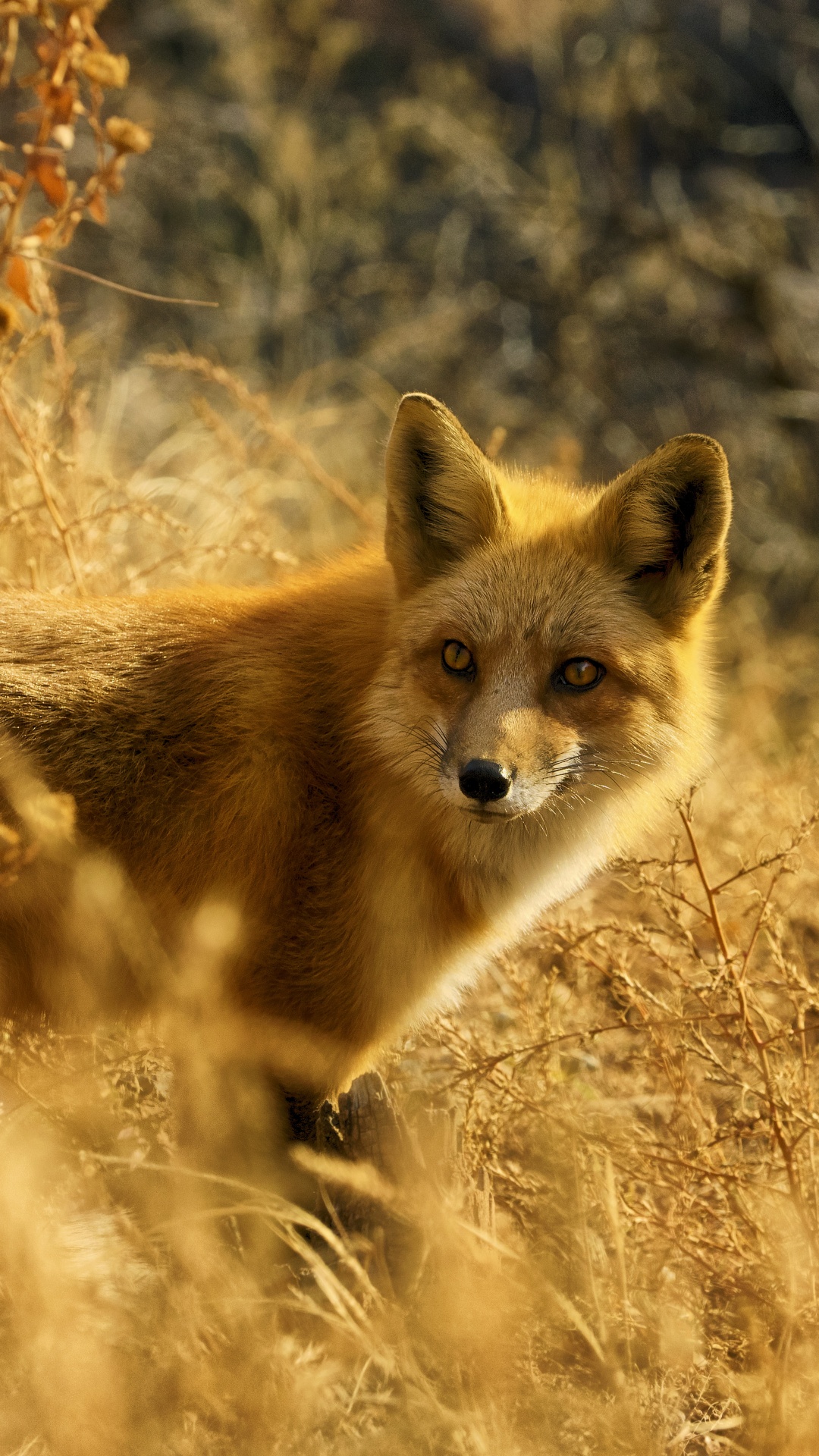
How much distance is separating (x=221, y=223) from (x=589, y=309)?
3.24 m

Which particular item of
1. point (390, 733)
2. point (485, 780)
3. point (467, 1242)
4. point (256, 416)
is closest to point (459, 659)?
point (390, 733)

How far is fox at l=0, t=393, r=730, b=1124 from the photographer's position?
279 cm

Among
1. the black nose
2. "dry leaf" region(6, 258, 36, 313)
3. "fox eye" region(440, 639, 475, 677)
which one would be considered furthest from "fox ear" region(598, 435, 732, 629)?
"dry leaf" region(6, 258, 36, 313)

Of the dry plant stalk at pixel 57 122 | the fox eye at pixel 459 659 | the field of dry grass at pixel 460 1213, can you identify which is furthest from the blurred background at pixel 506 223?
the fox eye at pixel 459 659

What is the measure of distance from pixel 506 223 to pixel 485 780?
8808 millimetres

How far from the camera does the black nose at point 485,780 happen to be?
256 centimetres

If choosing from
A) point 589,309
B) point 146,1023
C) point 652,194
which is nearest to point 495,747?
point 146,1023

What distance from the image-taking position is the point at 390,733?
289 cm

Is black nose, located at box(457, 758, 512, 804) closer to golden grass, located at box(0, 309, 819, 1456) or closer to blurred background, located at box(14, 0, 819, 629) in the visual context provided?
golden grass, located at box(0, 309, 819, 1456)

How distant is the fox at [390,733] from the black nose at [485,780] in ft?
0.23

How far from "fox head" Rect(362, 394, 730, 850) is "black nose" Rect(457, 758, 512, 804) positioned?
12 centimetres

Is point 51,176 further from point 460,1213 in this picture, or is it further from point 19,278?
point 460,1213

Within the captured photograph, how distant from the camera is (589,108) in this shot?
397 inches

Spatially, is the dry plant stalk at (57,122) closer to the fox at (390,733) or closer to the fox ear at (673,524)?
the fox at (390,733)
